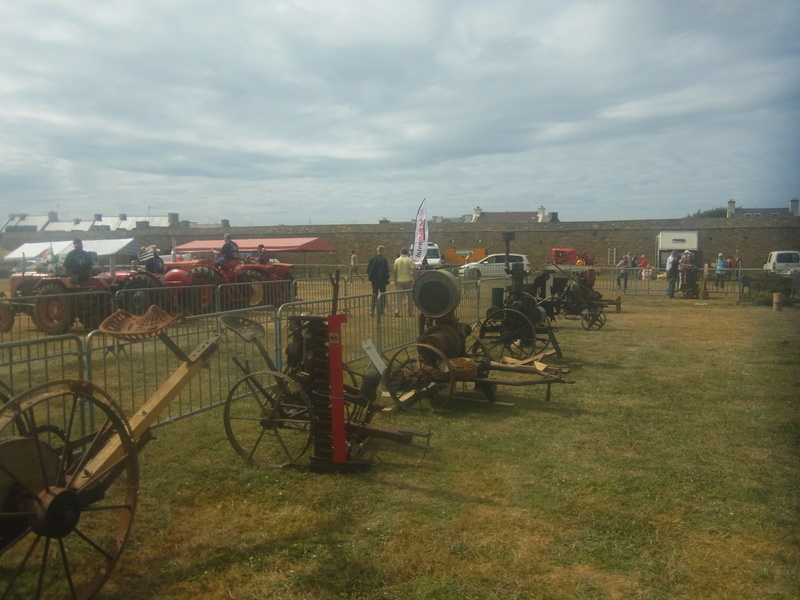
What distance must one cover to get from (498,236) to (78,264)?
3533 centimetres

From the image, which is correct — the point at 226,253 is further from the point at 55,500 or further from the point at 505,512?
the point at 55,500

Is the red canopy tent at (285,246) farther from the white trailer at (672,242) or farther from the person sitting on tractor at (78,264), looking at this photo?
the white trailer at (672,242)

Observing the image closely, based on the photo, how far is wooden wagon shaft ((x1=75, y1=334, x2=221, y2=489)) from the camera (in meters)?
3.17

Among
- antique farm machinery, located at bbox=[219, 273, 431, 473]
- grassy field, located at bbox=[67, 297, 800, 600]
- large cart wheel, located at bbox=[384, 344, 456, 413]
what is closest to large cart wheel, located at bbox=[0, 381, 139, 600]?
grassy field, located at bbox=[67, 297, 800, 600]

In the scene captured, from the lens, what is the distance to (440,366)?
22.6 feet

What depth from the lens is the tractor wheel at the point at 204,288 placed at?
13.5 meters

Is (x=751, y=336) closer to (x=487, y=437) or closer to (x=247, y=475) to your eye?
(x=487, y=437)

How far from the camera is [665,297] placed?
2153 centimetres

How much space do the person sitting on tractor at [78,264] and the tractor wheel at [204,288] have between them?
207 cm

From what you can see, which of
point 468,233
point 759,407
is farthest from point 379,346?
point 468,233

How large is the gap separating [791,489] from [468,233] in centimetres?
4225

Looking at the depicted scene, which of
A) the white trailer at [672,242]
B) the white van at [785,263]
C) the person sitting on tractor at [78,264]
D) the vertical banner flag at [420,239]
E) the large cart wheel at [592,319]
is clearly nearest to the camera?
the person sitting on tractor at [78,264]

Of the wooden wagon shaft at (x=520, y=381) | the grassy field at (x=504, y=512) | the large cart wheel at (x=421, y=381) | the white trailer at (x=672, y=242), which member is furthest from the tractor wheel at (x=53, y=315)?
the white trailer at (x=672, y=242)

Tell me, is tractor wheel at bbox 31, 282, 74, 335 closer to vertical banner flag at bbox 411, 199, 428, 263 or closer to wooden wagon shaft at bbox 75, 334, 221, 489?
wooden wagon shaft at bbox 75, 334, 221, 489
